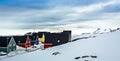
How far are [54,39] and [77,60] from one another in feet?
268

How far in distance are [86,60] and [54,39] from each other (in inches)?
3347

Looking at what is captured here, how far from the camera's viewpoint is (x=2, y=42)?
136 metres

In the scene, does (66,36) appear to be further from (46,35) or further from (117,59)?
(117,59)

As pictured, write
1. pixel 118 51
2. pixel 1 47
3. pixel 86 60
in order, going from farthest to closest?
1. pixel 1 47
2. pixel 118 51
3. pixel 86 60

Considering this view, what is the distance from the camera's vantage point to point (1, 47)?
13050 centimetres

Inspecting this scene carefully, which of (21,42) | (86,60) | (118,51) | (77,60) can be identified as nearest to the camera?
(86,60)

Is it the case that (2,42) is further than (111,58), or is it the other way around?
(2,42)

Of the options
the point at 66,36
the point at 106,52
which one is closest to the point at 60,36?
the point at 66,36

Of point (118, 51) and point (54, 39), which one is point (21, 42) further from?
point (118, 51)

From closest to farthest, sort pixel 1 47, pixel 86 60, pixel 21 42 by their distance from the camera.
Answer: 1. pixel 86 60
2. pixel 1 47
3. pixel 21 42

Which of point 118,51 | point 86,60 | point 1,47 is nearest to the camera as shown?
point 86,60

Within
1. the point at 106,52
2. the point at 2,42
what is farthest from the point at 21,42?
the point at 106,52

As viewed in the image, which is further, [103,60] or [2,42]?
[2,42]

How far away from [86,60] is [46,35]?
284ft
